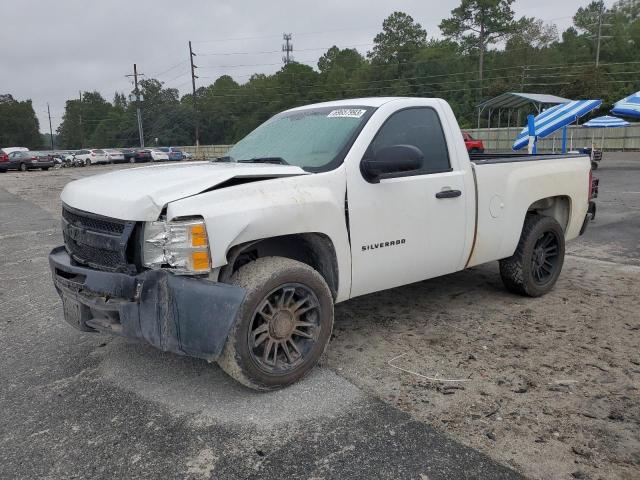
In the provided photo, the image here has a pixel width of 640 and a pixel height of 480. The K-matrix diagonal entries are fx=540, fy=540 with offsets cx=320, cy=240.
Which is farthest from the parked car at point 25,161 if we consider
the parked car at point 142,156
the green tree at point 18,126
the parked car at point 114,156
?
the green tree at point 18,126

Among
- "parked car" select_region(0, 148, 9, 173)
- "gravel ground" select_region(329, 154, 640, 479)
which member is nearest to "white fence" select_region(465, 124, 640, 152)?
"parked car" select_region(0, 148, 9, 173)

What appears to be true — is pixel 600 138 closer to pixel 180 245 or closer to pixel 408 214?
pixel 408 214

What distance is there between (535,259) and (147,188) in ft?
12.2

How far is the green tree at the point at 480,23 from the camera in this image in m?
72.8

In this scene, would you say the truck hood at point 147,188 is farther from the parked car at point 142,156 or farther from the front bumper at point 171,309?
the parked car at point 142,156

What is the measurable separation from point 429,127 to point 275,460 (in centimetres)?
278

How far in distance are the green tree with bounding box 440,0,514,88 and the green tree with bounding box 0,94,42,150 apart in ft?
265

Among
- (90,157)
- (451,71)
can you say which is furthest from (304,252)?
(451,71)

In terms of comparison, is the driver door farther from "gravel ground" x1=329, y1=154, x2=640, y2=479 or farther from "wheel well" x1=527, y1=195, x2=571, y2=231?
"wheel well" x1=527, y1=195, x2=571, y2=231

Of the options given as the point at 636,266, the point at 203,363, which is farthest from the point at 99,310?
the point at 636,266

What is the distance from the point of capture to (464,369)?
359 cm

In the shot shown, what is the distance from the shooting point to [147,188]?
310 centimetres

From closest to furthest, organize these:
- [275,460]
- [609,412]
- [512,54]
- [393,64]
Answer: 1. [275,460]
2. [609,412]
3. [512,54]
4. [393,64]

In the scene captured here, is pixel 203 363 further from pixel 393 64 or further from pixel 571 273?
pixel 393 64
